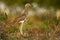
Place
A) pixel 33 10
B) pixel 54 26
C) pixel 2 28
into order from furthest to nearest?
pixel 33 10 < pixel 54 26 < pixel 2 28

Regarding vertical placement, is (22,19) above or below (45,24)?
above

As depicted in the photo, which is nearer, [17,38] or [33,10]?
[17,38]

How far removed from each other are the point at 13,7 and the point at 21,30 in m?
2.35

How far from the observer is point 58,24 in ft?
28.4

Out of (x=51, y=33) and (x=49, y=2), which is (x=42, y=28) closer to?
(x=51, y=33)

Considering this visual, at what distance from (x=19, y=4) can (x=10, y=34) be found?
271 cm

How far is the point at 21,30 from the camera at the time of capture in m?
7.75

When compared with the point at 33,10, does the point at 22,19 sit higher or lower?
higher

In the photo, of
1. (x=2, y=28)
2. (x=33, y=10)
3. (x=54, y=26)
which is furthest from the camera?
→ (x=33, y=10)

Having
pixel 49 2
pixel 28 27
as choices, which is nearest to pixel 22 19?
pixel 28 27

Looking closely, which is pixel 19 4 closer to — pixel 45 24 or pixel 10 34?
pixel 45 24

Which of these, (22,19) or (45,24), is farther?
(45,24)

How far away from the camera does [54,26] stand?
831 centimetres

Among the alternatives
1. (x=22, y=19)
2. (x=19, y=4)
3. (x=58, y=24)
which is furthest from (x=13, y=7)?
(x=22, y=19)
